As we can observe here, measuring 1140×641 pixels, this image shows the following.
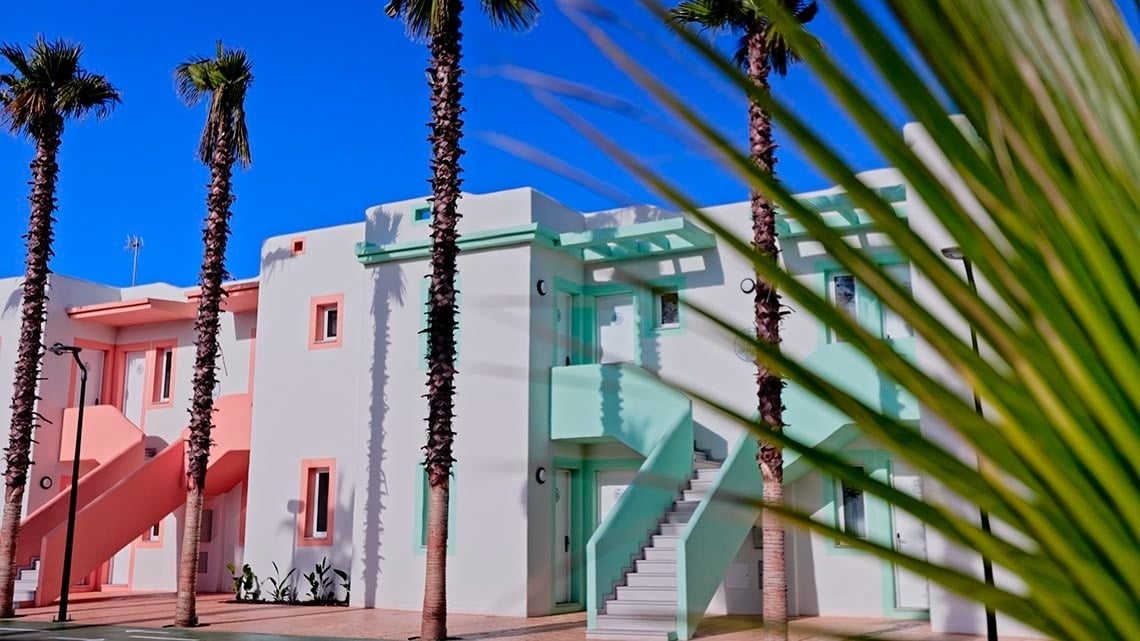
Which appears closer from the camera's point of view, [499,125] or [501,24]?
[499,125]

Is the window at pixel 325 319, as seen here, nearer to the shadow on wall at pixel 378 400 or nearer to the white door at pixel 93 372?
the shadow on wall at pixel 378 400

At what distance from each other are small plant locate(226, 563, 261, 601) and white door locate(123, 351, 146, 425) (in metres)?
8.61

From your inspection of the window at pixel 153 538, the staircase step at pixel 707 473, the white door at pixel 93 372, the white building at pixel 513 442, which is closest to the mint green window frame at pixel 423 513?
the white building at pixel 513 442

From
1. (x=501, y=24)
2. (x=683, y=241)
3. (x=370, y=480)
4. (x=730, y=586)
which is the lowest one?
(x=730, y=586)

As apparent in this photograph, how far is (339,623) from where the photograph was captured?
1875cm

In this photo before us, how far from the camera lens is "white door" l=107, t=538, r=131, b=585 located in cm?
2947

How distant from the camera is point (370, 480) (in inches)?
869

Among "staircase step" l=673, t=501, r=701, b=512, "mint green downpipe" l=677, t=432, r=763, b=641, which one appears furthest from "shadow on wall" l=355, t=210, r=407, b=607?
"mint green downpipe" l=677, t=432, r=763, b=641

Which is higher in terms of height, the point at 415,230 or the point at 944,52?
the point at 415,230

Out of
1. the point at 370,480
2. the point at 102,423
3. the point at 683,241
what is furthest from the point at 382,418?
the point at 102,423

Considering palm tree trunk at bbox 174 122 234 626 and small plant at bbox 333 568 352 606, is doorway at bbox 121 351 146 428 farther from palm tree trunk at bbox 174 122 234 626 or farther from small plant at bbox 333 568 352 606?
palm tree trunk at bbox 174 122 234 626

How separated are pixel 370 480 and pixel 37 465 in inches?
465

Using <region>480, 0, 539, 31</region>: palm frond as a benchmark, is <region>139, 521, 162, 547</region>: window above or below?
below

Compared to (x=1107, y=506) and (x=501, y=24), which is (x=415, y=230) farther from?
(x=1107, y=506)
